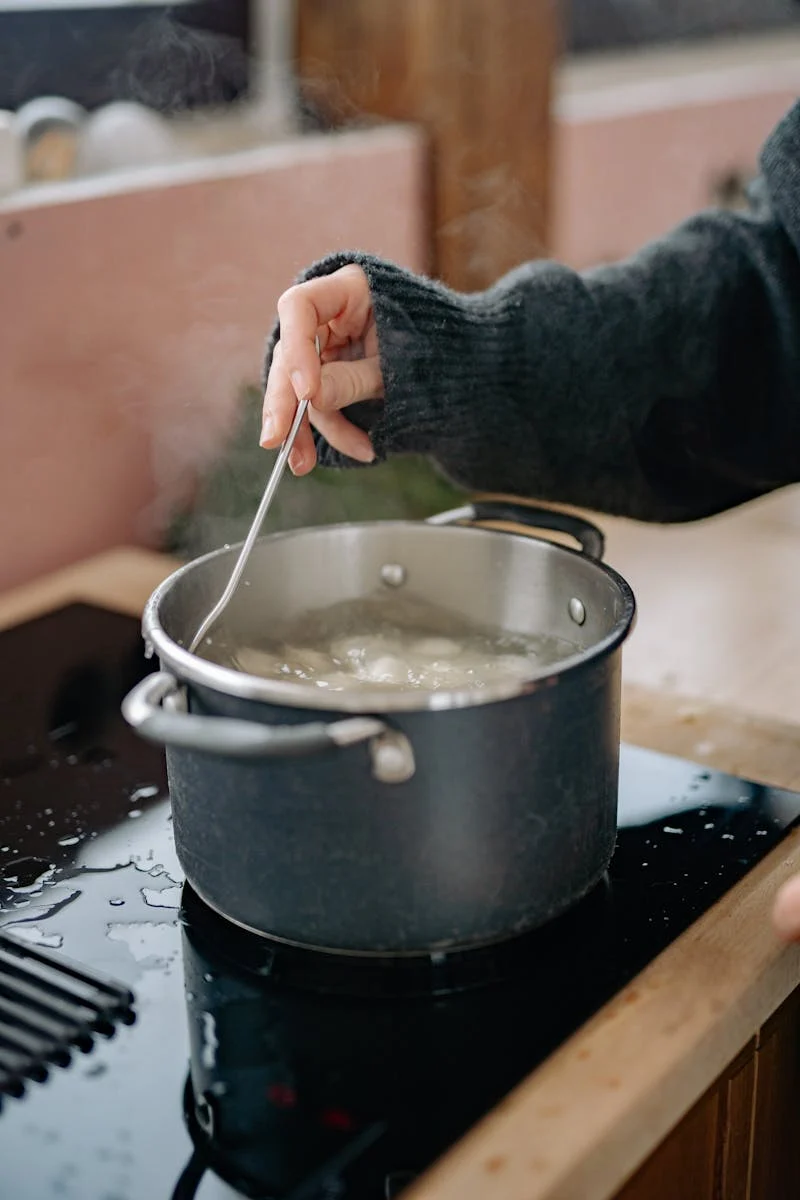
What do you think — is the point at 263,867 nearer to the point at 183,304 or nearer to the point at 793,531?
the point at 183,304

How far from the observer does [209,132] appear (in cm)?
197

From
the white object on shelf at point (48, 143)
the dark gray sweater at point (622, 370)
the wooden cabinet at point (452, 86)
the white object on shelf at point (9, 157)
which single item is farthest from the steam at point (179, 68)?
the dark gray sweater at point (622, 370)

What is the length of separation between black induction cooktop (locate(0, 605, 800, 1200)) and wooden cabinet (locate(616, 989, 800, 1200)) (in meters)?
0.09

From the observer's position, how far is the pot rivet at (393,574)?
1.00 meters

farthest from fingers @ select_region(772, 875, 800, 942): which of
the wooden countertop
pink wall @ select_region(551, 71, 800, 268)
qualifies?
pink wall @ select_region(551, 71, 800, 268)

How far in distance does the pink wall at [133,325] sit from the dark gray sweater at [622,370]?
0.48m

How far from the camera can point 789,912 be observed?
0.79 metres

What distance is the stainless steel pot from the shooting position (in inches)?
27.5

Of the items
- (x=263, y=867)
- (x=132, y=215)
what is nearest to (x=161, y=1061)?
(x=263, y=867)

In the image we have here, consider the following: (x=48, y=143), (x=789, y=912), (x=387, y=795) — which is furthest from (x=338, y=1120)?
(x=48, y=143)

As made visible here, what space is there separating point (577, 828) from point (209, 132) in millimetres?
1507

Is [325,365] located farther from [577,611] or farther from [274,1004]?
[274,1004]

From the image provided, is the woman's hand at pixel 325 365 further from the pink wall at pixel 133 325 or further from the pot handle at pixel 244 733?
the pink wall at pixel 133 325

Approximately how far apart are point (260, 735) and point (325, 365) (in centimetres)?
42
